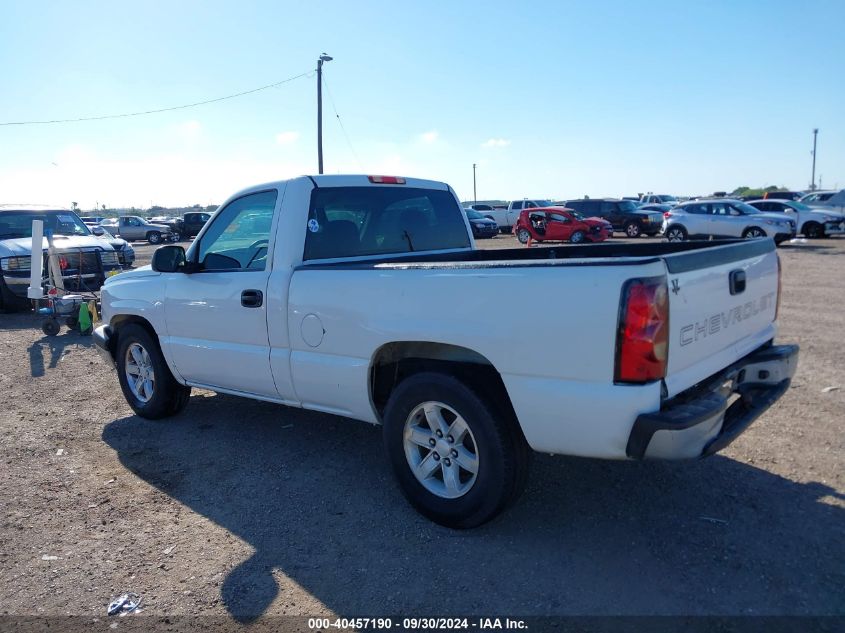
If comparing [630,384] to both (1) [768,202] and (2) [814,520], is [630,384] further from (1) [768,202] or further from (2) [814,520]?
(1) [768,202]

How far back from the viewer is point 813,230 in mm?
25672

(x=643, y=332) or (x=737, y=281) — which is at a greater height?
(x=737, y=281)

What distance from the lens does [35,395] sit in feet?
21.4

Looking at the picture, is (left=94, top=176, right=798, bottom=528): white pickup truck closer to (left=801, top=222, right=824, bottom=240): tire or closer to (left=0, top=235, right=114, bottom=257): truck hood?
(left=0, top=235, right=114, bottom=257): truck hood

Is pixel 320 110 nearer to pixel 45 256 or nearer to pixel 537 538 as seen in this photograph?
pixel 45 256

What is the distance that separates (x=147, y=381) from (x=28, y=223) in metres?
8.96

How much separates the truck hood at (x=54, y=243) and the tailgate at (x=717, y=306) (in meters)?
10.9

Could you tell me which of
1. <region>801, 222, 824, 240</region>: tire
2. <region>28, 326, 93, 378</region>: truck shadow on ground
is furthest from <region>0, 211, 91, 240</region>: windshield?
<region>801, 222, 824, 240</region>: tire

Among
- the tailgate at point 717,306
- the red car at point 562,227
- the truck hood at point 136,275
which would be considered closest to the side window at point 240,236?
the truck hood at point 136,275

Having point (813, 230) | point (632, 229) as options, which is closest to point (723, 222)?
point (813, 230)

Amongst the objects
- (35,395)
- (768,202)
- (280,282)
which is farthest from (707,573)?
(768,202)

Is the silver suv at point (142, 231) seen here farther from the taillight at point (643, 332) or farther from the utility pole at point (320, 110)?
the taillight at point (643, 332)

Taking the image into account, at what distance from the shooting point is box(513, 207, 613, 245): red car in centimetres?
2602

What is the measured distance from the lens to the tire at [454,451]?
10.7 feet
